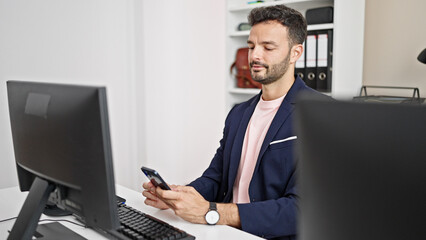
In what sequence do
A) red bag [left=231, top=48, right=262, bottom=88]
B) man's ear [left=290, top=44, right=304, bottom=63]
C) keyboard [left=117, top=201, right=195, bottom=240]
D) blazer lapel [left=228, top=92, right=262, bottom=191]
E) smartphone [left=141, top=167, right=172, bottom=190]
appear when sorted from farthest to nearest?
red bag [left=231, top=48, right=262, bottom=88], man's ear [left=290, top=44, right=304, bottom=63], blazer lapel [left=228, top=92, right=262, bottom=191], smartphone [left=141, top=167, right=172, bottom=190], keyboard [left=117, top=201, right=195, bottom=240]

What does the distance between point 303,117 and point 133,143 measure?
8.46ft

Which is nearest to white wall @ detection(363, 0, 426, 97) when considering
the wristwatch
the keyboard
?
the wristwatch

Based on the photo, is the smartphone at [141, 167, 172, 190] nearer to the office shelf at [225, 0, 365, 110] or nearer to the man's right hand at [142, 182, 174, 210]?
the man's right hand at [142, 182, 174, 210]

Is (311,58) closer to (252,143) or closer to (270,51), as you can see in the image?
(270,51)

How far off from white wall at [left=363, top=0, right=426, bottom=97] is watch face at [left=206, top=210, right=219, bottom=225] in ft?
5.71

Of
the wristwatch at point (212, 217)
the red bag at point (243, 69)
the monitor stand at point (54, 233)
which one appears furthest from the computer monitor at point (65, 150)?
the red bag at point (243, 69)

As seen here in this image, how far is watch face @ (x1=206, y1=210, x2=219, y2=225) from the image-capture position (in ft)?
4.24

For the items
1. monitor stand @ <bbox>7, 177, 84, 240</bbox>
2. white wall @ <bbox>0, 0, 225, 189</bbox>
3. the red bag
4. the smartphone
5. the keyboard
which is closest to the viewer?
monitor stand @ <bbox>7, 177, 84, 240</bbox>

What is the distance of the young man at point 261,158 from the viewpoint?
1354 millimetres

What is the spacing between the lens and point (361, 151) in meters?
0.56

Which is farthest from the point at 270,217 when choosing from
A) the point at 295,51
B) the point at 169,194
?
the point at 295,51

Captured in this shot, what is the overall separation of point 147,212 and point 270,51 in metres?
0.84

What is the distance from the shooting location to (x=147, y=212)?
1413mm

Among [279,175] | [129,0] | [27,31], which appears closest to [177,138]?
[129,0]
